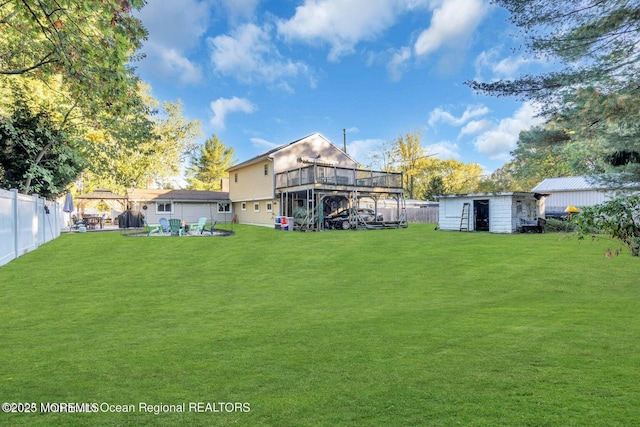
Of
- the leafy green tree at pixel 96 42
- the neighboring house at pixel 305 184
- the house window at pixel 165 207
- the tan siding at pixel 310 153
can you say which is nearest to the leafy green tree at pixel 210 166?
the house window at pixel 165 207

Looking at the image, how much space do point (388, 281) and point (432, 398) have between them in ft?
20.6

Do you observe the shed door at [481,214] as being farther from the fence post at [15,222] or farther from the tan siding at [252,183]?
the fence post at [15,222]

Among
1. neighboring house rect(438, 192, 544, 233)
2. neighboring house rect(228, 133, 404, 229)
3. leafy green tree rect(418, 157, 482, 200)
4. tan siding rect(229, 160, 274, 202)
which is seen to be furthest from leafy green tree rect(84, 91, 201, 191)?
leafy green tree rect(418, 157, 482, 200)

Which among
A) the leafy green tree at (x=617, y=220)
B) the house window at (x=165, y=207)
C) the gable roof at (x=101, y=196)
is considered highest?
the gable roof at (x=101, y=196)

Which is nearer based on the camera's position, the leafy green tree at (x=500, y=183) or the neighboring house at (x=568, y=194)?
the neighboring house at (x=568, y=194)

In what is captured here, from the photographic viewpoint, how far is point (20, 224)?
37.1 ft

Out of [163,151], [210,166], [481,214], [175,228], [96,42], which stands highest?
[210,166]

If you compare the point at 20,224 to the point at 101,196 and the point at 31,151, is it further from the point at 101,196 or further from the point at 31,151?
the point at 101,196

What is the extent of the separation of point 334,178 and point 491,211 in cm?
984

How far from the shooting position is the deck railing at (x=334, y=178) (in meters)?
23.3

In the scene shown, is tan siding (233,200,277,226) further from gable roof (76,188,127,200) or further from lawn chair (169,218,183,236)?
gable roof (76,188,127,200)

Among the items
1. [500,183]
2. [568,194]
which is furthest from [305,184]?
[500,183]

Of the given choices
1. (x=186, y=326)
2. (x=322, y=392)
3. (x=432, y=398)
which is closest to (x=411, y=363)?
(x=432, y=398)

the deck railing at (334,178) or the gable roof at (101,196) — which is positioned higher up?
the deck railing at (334,178)
